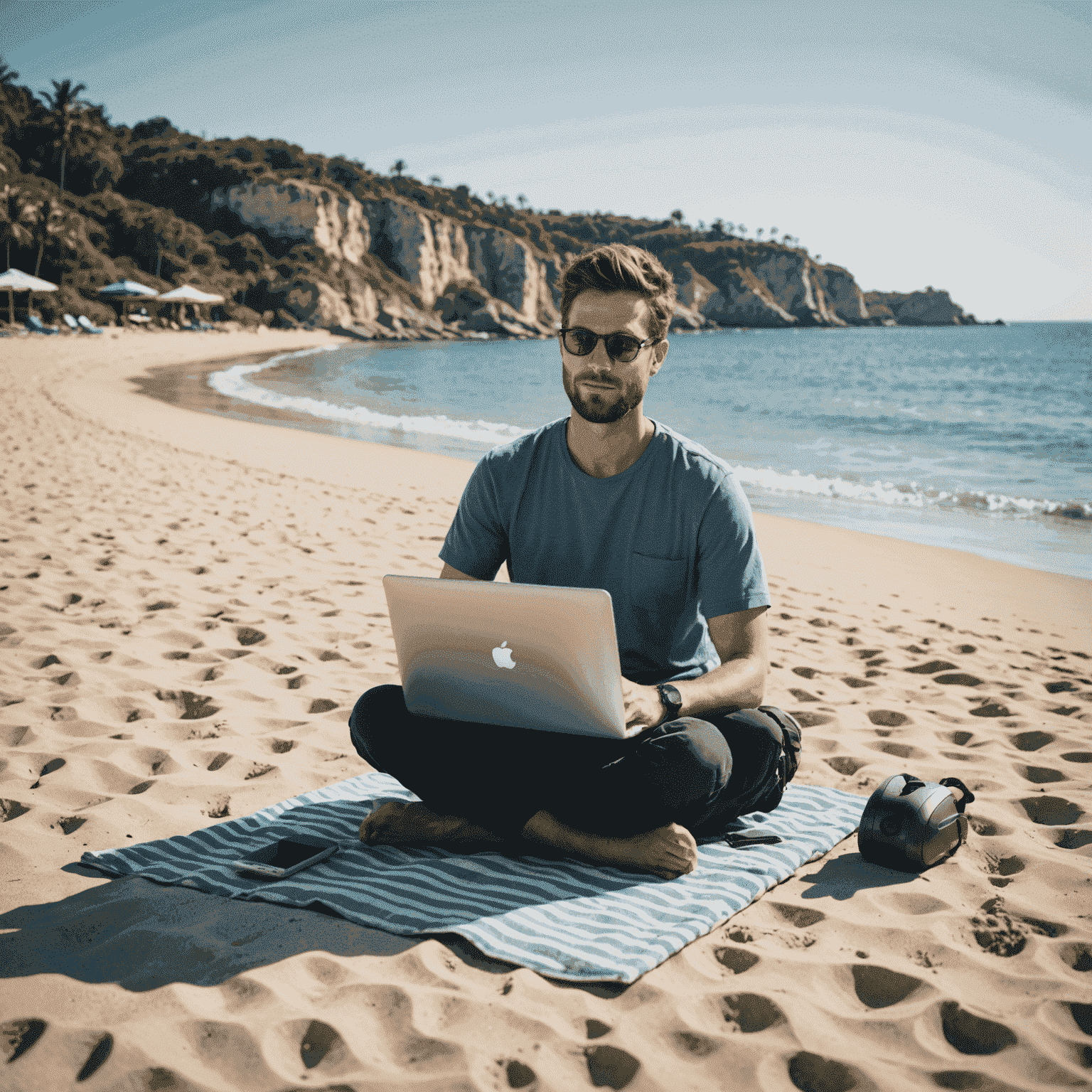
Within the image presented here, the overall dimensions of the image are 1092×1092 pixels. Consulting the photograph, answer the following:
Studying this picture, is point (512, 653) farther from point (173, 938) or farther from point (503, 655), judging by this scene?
point (173, 938)

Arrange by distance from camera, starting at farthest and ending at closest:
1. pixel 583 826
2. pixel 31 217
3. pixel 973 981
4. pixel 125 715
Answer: pixel 31 217
pixel 125 715
pixel 583 826
pixel 973 981

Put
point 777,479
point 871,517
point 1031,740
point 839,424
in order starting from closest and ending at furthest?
1. point 1031,740
2. point 871,517
3. point 777,479
4. point 839,424

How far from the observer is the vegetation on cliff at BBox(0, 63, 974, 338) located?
47062 millimetres

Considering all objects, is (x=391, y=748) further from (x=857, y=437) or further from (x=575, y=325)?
(x=857, y=437)

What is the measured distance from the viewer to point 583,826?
235 centimetres

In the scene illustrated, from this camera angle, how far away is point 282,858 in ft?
7.77

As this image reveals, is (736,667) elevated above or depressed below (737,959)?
above

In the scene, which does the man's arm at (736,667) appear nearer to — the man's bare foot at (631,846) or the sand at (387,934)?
the man's bare foot at (631,846)

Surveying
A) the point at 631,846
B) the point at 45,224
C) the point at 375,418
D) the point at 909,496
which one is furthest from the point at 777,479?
the point at 45,224

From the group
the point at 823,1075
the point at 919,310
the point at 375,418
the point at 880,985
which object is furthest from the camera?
the point at 919,310

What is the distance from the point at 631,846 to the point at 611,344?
1374 mm

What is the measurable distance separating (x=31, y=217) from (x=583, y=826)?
162ft

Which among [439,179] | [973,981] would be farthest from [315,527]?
[439,179]

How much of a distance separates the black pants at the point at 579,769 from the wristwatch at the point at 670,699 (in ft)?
0.16
